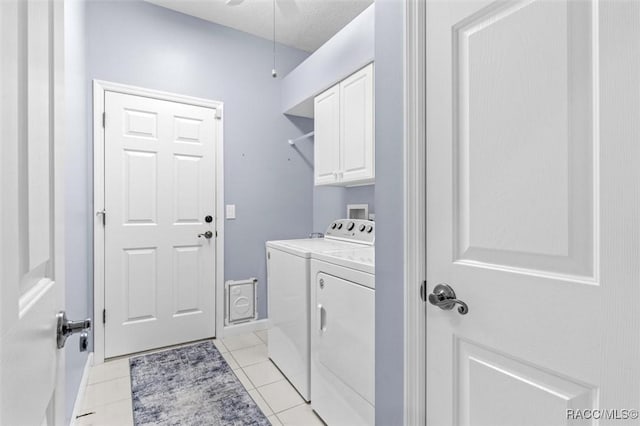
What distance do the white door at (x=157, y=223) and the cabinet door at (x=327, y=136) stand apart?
3.14ft

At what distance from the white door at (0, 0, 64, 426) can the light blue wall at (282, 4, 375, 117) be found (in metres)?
1.68

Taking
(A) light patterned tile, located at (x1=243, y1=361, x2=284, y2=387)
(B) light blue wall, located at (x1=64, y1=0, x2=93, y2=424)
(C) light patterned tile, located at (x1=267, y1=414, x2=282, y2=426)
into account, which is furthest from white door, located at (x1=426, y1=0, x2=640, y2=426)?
(B) light blue wall, located at (x1=64, y1=0, x2=93, y2=424)

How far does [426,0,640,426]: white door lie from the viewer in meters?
0.64

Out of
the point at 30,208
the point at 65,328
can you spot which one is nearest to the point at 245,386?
the point at 65,328

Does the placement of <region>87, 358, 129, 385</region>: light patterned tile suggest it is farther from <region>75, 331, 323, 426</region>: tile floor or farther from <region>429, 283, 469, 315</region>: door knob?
<region>429, 283, 469, 315</region>: door knob

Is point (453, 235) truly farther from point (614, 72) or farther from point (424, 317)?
point (614, 72)

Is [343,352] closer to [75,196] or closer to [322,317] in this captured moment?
[322,317]

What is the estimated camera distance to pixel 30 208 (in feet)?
1.45

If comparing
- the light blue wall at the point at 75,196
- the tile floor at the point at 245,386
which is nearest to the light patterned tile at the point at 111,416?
the tile floor at the point at 245,386

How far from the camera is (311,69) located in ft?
8.43

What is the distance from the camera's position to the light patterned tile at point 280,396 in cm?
184

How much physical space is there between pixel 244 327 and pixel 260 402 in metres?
1.08

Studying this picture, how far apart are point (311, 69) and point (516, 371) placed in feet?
7.98

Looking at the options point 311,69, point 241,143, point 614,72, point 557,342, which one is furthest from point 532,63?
point 241,143
